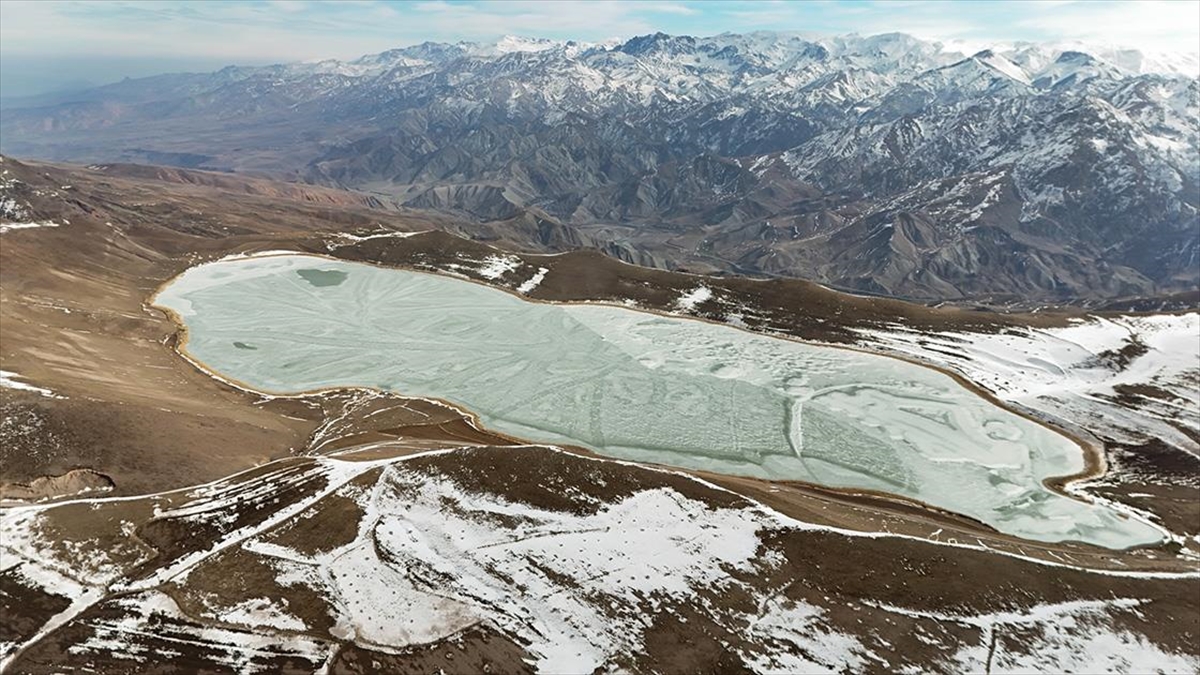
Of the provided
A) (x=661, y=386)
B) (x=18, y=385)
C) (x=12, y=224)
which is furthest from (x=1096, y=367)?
(x=12, y=224)

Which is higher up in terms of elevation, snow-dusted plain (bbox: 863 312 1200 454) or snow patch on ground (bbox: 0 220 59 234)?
snow patch on ground (bbox: 0 220 59 234)

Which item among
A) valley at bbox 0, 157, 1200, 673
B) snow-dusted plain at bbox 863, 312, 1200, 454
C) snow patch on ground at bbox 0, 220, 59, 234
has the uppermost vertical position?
snow patch on ground at bbox 0, 220, 59, 234

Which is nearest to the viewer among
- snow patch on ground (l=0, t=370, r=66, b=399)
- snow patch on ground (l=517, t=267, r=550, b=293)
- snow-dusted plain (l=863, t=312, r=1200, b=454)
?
snow patch on ground (l=0, t=370, r=66, b=399)

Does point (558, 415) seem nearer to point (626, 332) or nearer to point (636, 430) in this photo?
point (636, 430)

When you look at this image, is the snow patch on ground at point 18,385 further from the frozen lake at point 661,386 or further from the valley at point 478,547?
the frozen lake at point 661,386

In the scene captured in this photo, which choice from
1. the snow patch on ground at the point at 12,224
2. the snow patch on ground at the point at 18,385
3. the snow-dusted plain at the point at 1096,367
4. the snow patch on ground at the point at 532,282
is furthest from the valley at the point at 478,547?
the snow patch on ground at the point at 12,224

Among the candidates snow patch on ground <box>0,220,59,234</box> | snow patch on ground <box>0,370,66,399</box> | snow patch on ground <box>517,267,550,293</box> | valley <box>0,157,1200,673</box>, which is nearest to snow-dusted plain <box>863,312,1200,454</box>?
valley <box>0,157,1200,673</box>

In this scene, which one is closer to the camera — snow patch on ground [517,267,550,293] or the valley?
the valley

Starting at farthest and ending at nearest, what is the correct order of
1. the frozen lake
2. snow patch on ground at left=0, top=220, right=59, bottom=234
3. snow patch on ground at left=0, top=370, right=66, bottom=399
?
snow patch on ground at left=0, top=220, right=59, bottom=234
the frozen lake
snow patch on ground at left=0, top=370, right=66, bottom=399

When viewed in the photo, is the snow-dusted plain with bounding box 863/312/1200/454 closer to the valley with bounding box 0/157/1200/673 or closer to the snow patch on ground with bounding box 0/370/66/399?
the valley with bounding box 0/157/1200/673
